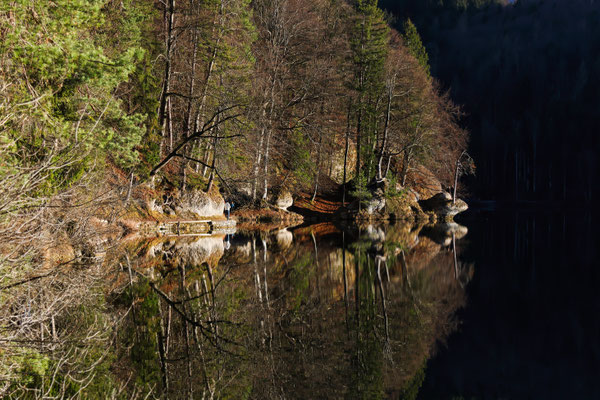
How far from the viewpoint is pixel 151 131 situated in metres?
20.7

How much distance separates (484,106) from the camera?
7606 cm

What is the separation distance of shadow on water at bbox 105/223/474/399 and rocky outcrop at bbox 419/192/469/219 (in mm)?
22749

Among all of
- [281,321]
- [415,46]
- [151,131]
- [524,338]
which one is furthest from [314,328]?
[415,46]

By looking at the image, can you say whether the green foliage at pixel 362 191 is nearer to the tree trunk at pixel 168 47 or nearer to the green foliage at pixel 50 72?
the tree trunk at pixel 168 47

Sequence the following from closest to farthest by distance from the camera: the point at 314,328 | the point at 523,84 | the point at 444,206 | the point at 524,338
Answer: the point at 314,328 → the point at 524,338 → the point at 444,206 → the point at 523,84

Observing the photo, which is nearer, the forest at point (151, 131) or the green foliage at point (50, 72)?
the forest at point (151, 131)

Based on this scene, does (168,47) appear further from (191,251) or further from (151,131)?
(191,251)

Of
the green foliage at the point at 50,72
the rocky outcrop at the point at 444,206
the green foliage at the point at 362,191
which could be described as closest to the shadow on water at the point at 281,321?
the green foliage at the point at 50,72

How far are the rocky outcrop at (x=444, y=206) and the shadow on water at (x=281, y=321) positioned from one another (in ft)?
74.6

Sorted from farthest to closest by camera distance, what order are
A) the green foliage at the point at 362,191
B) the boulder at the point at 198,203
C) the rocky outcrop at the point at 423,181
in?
1. the rocky outcrop at the point at 423,181
2. the green foliage at the point at 362,191
3. the boulder at the point at 198,203

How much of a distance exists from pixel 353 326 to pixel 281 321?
116cm

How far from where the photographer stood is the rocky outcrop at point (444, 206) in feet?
123

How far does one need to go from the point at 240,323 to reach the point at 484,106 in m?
76.0

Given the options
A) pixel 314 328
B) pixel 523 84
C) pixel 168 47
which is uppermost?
pixel 523 84
